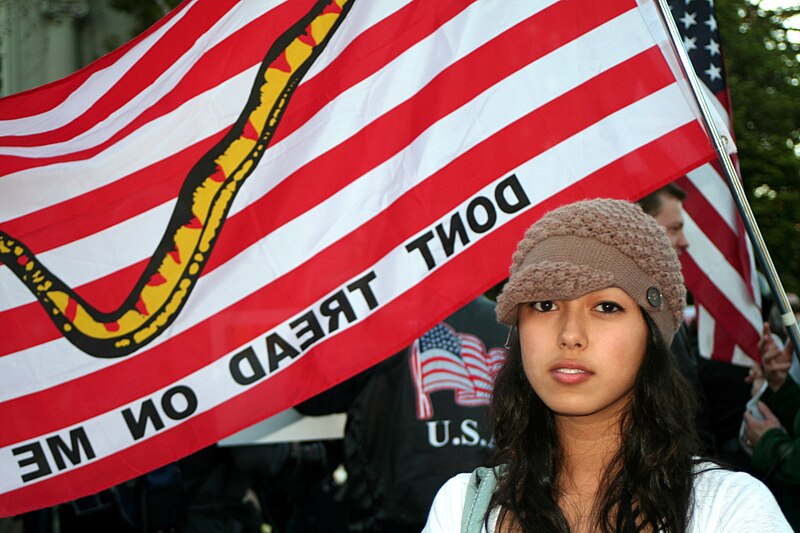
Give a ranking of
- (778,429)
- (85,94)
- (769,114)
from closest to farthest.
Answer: (85,94)
(778,429)
(769,114)

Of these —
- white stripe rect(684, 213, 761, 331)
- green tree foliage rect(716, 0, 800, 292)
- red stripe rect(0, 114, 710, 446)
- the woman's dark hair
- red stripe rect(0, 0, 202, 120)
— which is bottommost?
green tree foliage rect(716, 0, 800, 292)

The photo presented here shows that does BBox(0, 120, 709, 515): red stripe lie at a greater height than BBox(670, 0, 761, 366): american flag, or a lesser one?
greater

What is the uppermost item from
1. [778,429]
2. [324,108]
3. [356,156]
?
[324,108]

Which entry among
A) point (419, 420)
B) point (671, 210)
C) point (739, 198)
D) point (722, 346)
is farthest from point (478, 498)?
point (722, 346)

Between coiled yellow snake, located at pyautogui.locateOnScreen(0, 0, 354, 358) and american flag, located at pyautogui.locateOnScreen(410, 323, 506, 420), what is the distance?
1.55 m

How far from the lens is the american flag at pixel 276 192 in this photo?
10.9 feet

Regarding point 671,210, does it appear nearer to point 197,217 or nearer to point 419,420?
point 419,420

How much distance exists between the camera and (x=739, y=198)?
2773 millimetres

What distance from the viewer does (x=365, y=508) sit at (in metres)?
4.86

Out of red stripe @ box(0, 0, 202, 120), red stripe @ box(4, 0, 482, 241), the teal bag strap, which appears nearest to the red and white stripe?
red stripe @ box(4, 0, 482, 241)

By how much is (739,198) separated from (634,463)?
102cm

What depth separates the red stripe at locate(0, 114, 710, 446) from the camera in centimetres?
336

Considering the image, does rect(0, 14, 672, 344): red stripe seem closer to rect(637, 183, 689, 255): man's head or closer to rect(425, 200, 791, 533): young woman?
rect(425, 200, 791, 533): young woman

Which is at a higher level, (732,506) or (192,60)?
(192,60)
